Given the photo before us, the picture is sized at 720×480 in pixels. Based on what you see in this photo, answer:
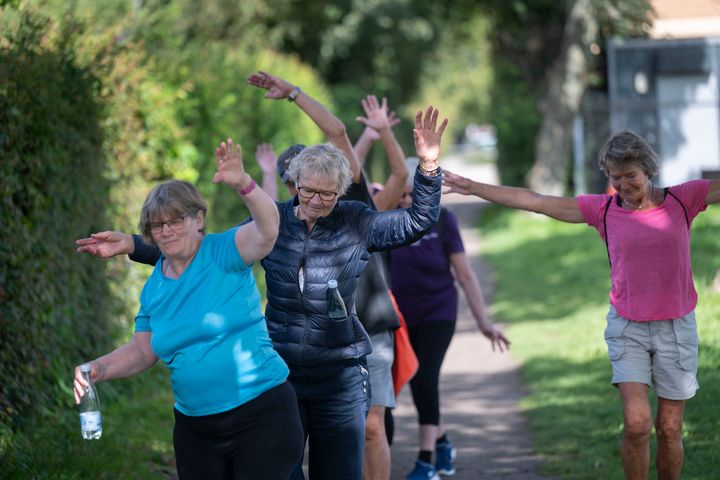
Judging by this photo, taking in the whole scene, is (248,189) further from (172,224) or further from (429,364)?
(429,364)

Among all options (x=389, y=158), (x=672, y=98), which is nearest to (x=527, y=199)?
(x=389, y=158)

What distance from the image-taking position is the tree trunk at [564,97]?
2323 cm

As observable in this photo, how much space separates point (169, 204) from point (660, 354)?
100 inches

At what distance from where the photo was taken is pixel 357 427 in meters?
4.53

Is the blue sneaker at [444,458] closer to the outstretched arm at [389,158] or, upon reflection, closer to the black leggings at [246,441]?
the outstretched arm at [389,158]

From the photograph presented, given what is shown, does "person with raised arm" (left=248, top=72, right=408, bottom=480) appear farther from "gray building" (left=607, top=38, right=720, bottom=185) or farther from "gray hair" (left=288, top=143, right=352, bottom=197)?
"gray building" (left=607, top=38, right=720, bottom=185)

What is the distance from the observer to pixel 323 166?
4.28m

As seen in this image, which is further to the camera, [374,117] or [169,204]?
[374,117]

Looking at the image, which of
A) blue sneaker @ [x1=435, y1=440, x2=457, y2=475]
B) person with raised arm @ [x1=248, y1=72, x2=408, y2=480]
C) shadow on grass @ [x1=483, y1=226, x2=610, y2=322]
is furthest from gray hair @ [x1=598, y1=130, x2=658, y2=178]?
shadow on grass @ [x1=483, y1=226, x2=610, y2=322]

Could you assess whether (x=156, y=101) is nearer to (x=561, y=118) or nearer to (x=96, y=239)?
(x=96, y=239)

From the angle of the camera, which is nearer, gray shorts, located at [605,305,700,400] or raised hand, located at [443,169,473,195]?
gray shorts, located at [605,305,700,400]

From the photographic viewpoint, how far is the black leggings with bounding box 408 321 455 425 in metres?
6.42

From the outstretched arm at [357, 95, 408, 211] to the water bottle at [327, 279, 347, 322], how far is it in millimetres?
1436

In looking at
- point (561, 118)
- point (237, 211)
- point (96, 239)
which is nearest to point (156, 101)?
point (237, 211)
